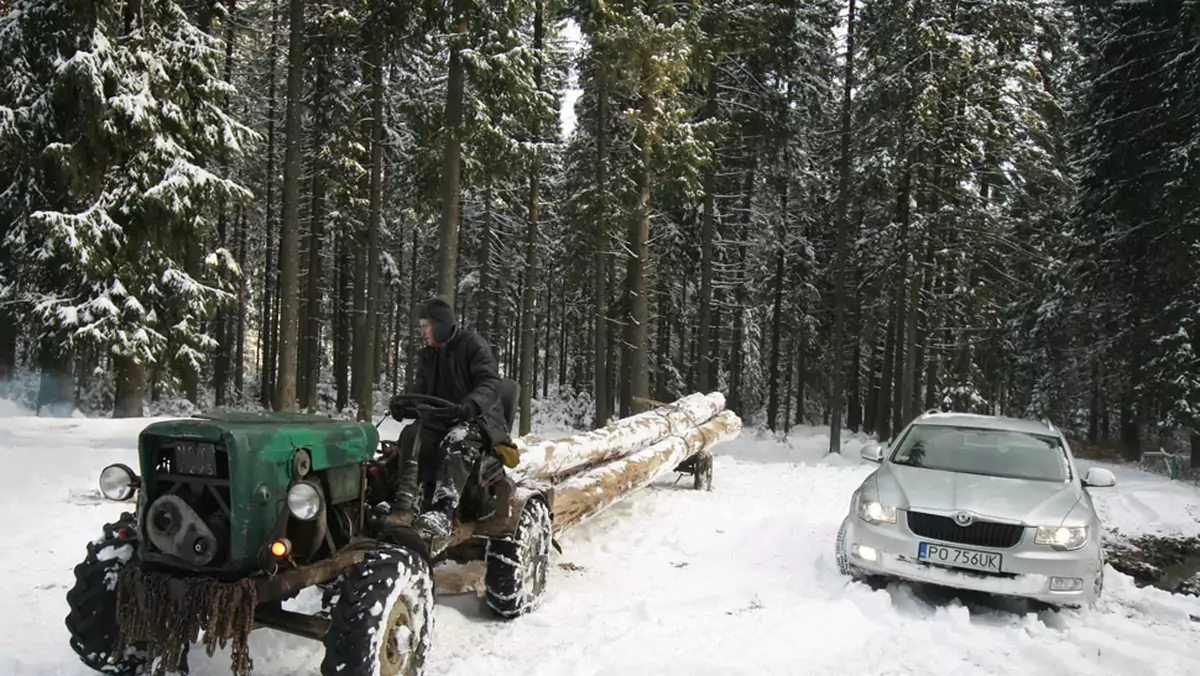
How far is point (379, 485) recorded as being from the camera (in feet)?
16.8

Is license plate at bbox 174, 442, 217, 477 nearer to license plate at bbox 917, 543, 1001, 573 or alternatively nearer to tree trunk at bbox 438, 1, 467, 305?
license plate at bbox 917, 543, 1001, 573

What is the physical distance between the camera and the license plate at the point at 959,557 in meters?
5.86

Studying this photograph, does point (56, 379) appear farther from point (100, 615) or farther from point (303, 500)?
point (303, 500)

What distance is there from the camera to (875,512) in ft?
21.1

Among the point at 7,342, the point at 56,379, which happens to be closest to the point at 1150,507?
the point at 56,379

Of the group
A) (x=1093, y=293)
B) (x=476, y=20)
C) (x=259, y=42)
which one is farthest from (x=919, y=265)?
(x=259, y=42)

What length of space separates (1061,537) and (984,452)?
5.15ft

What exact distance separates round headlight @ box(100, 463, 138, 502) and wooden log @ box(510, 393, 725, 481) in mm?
2806

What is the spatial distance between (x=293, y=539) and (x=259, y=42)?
70.8 feet

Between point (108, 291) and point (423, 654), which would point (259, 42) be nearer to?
point (108, 291)

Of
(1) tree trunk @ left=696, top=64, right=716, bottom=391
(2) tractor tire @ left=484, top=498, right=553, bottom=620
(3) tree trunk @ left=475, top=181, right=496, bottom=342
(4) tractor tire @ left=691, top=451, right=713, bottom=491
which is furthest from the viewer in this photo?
(3) tree trunk @ left=475, top=181, right=496, bottom=342

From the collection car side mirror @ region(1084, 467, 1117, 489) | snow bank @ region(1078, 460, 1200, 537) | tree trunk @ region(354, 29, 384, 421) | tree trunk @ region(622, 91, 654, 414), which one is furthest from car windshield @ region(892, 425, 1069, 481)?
tree trunk @ region(354, 29, 384, 421)

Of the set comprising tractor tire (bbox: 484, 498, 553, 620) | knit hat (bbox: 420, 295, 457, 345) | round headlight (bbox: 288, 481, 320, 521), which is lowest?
tractor tire (bbox: 484, 498, 553, 620)

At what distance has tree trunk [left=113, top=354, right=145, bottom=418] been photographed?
48.3 feet
